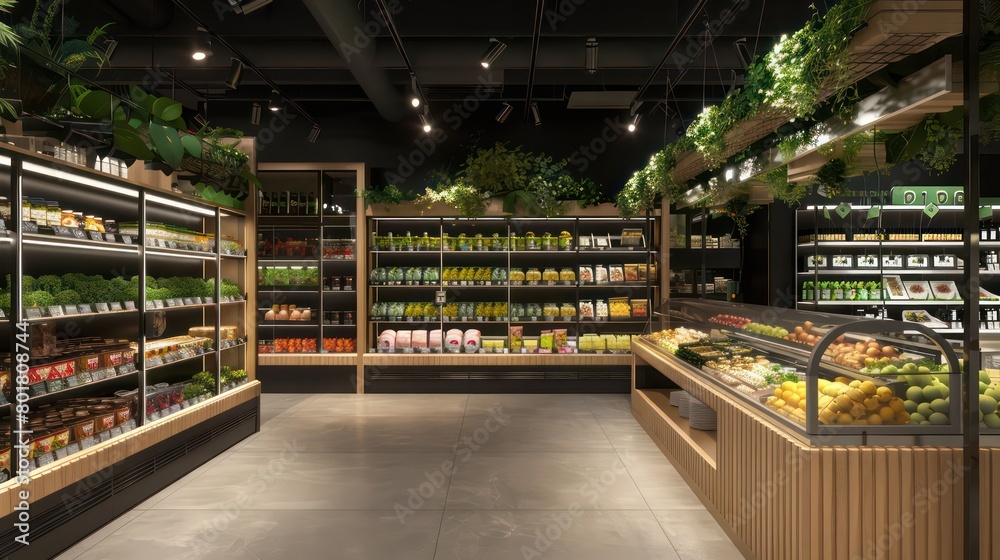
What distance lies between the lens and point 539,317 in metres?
8.51

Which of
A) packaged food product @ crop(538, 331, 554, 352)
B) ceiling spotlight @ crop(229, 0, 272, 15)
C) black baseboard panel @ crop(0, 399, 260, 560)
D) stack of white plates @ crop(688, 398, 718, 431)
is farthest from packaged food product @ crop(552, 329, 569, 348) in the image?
ceiling spotlight @ crop(229, 0, 272, 15)

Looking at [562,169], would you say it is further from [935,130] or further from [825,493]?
[825,493]

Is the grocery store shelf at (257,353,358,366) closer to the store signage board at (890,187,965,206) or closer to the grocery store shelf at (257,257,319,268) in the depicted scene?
the grocery store shelf at (257,257,319,268)

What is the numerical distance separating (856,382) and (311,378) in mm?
7179

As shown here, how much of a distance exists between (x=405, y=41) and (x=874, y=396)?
249 inches

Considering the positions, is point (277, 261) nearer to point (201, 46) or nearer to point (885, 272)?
point (201, 46)

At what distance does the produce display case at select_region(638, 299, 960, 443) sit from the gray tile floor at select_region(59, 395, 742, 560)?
99 cm

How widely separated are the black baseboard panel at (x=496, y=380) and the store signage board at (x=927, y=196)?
471 cm

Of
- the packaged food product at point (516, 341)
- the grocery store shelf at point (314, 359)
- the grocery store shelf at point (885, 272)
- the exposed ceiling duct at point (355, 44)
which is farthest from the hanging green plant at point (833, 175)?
the grocery store shelf at point (314, 359)

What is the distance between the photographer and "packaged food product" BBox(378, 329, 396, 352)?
8430 mm

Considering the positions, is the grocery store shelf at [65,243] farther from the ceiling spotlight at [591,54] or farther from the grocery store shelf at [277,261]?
the ceiling spotlight at [591,54]

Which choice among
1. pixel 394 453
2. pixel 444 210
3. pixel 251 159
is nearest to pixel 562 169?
pixel 444 210

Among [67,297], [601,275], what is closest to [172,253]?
[67,297]

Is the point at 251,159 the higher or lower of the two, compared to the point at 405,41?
lower
